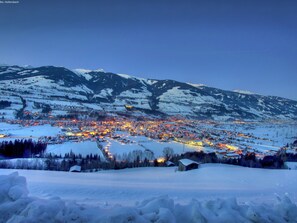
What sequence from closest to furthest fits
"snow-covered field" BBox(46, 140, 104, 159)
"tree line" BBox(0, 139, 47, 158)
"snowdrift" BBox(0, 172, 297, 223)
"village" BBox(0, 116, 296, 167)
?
1. "snowdrift" BBox(0, 172, 297, 223)
2. "tree line" BBox(0, 139, 47, 158)
3. "snow-covered field" BBox(46, 140, 104, 159)
4. "village" BBox(0, 116, 296, 167)

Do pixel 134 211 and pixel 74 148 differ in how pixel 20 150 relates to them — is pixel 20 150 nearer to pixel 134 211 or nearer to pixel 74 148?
pixel 74 148

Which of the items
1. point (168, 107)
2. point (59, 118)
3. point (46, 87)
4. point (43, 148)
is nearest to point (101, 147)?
point (43, 148)

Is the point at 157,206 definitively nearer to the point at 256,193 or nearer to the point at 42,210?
the point at 42,210

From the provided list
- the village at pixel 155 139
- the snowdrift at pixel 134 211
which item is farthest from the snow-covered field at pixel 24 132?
the snowdrift at pixel 134 211

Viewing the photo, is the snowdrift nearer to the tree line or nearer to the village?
the village

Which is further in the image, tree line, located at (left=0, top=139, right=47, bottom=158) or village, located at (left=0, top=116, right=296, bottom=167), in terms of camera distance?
village, located at (left=0, top=116, right=296, bottom=167)

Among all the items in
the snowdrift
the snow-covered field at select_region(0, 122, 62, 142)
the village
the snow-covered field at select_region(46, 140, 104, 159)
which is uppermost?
the snowdrift

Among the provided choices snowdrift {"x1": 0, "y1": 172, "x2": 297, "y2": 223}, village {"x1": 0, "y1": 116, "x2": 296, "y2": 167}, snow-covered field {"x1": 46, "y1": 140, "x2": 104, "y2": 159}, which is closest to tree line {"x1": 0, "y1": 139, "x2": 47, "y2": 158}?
snow-covered field {"x1": 46, "y1": 140, "x2": 104, "y2": 159}

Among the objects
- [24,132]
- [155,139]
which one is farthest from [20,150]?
[155,139]
